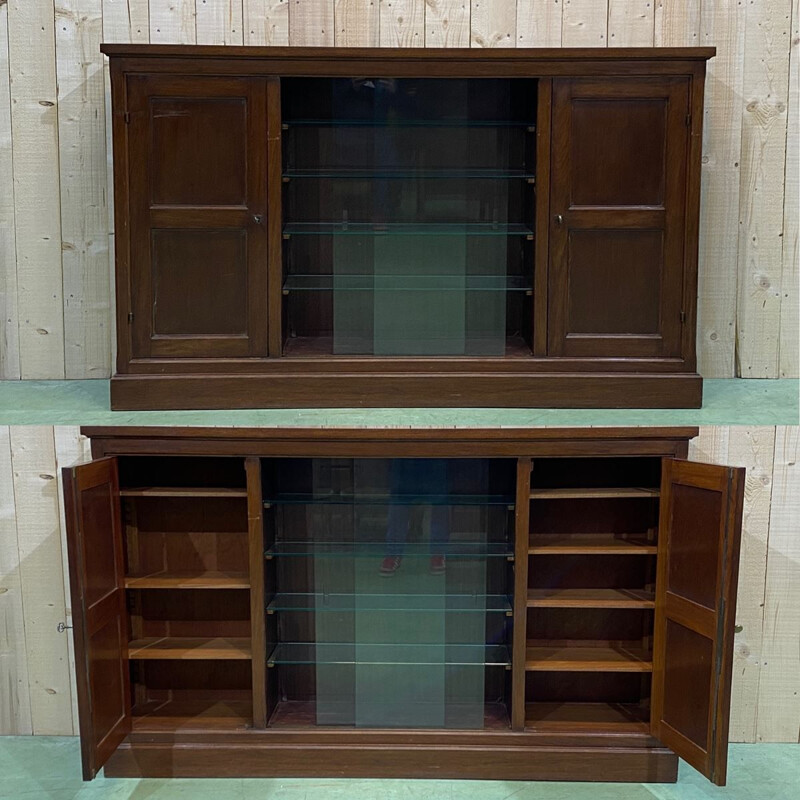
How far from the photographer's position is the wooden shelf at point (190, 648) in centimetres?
297

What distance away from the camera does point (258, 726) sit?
297 cm

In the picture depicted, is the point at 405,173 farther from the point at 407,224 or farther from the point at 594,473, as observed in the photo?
the point at 594,473

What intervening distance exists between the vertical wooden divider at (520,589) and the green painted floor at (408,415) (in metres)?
0.18

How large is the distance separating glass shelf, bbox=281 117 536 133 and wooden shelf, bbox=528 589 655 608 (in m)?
1.45

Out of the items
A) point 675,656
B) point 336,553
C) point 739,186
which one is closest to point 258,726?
point 336,553

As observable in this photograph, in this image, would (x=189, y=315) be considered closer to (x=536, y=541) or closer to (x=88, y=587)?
(x=88, y=587)

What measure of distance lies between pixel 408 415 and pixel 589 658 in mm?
976

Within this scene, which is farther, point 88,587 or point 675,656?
point 675,656

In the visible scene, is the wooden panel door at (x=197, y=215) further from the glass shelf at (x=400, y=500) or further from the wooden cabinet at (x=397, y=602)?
the glass shelf at (x=400, y=500)

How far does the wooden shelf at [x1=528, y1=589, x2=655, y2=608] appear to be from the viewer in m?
2.93

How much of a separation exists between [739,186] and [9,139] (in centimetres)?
246

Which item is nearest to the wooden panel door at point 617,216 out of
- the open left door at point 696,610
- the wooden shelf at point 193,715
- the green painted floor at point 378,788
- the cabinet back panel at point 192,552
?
the open left door at point 696,610

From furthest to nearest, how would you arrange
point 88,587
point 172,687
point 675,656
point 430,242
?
point 172,687
point 430,242
point 675,656
point 88,587

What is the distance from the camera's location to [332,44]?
316 centimetres
